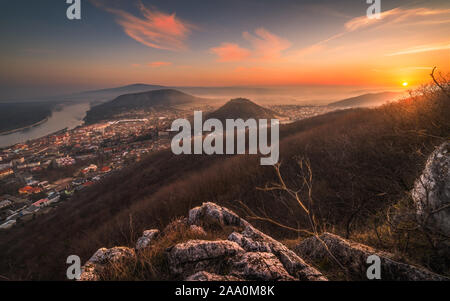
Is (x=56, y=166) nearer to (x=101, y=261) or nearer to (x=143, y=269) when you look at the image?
(x=101, y=261)

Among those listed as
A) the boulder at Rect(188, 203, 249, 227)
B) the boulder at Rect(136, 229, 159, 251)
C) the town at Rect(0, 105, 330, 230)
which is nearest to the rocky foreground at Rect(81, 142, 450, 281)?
the boulder at Rect(136, 229, 159, 251)

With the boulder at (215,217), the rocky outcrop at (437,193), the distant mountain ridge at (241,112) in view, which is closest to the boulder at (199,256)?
the boulder at (215,217)

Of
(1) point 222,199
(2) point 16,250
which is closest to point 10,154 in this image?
(2) point 16,250

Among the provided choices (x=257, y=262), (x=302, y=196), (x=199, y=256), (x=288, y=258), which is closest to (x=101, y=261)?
(x=199, y=256)

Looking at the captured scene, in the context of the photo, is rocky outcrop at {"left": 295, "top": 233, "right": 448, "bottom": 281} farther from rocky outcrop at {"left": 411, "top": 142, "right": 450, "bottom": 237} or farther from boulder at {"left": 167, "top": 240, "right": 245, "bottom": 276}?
boulder at {"left": 167, "top": 240, "right": 245, "bottom": 276}

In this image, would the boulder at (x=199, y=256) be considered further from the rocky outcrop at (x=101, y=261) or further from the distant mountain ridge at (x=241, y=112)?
the distant mountain ridge at (x=241, y=112)

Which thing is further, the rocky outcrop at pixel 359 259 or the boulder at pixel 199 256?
the boulder at pixel 199 256
